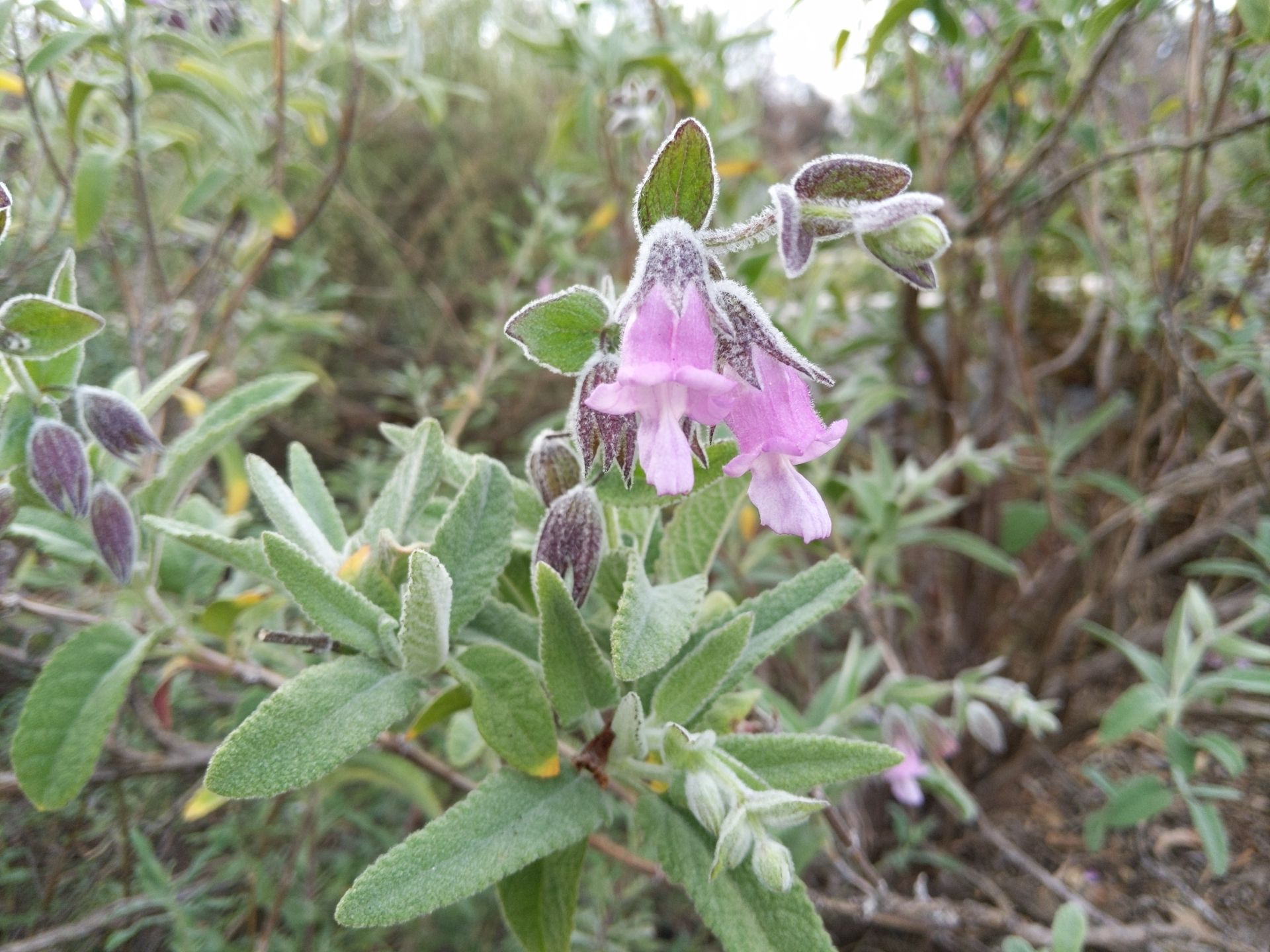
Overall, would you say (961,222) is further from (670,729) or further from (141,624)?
(141,624)

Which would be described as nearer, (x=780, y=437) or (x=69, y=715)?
(x=780, y=437)

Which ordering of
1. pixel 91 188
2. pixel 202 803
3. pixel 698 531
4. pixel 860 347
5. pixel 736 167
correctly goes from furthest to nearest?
pixel 860 347
pixel 736 167
pixel 91 188
pixel 202 803
pixel 698 531

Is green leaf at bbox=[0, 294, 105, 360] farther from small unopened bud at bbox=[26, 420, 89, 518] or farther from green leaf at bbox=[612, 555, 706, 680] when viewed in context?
green leaf at bbox=[612, 555, 706, 680]

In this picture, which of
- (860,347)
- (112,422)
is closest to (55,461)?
(112,422)

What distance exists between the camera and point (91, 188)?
0.95m

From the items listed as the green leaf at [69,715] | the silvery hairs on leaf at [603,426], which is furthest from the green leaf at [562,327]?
the green leaf at [69,715]

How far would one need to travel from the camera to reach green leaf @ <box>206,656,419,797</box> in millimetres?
456

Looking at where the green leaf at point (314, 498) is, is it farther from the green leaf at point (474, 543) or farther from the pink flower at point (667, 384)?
the pink flower at point (667, 384)

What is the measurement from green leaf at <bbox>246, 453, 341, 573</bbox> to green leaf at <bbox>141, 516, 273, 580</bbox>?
2 centimetres

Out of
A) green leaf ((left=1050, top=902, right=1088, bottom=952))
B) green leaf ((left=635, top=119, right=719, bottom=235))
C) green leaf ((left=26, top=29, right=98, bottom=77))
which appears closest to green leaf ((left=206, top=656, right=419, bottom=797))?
green leaf ((left=635, top=119, right=719, bottom=235))

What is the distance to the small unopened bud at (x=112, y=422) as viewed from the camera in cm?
63

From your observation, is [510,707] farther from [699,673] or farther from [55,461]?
[55,461]

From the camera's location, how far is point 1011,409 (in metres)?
1.89

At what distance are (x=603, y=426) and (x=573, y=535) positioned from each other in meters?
0.10
